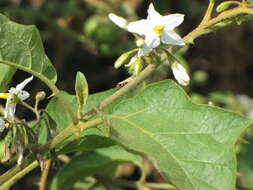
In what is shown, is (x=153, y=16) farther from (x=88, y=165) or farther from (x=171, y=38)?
(x=88, y=165)

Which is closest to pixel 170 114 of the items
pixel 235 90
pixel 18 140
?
pixel 18 140

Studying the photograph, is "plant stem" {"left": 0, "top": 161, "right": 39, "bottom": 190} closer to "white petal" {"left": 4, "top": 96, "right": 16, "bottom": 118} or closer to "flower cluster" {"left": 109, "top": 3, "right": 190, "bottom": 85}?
"white petal" {"left": 4, "top": 96, "right": 16, "bottom": 118}

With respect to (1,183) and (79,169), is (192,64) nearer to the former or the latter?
(79,169)

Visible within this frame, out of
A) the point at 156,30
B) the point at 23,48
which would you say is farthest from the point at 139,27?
the point at 23,48

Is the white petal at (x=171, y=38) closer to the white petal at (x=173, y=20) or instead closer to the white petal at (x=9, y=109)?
the white petal at (x=173, y=20)

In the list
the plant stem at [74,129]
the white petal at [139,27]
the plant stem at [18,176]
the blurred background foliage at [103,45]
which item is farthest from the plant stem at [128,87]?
the blurred background foliage at [103,45]

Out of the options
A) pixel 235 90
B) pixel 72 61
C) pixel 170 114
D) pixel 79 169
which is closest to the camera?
pixel 170 114

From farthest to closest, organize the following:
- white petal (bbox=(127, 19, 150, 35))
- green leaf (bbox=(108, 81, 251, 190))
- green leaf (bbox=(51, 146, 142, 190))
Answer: green leaf (bbox=(51, 146, 142, 190)) < white petal (bbox=(127, 19, 150, 35)) < green leaf (bbox=(108, 81, 251, 190))

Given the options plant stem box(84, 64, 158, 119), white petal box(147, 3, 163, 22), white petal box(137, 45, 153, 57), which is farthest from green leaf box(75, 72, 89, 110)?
white petal box(147, 3, 163, 22)
